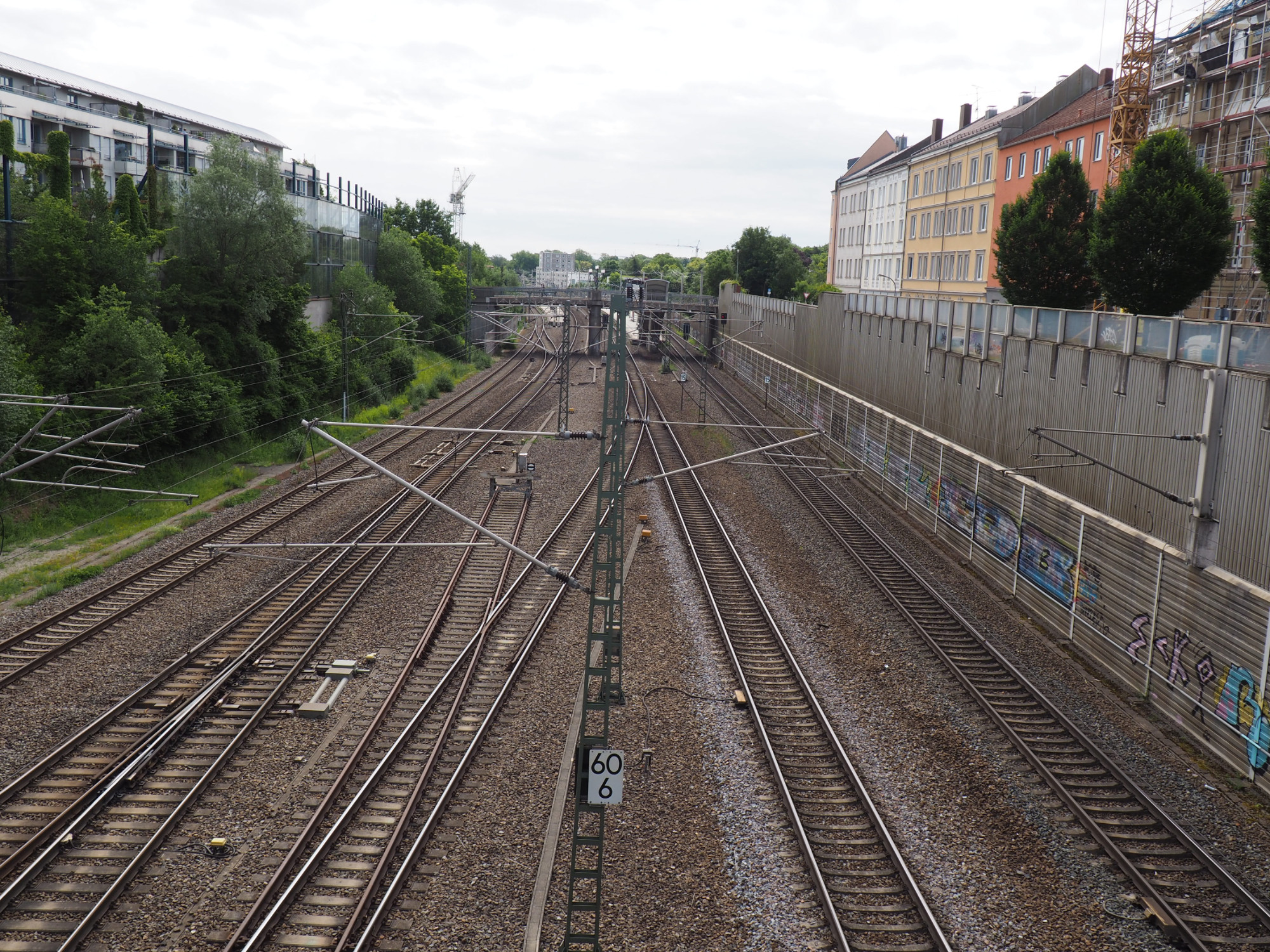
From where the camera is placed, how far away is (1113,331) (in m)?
18.5

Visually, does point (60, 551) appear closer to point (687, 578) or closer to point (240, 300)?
point (687, 578)

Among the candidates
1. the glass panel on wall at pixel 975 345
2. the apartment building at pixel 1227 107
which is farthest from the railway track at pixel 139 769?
the apartment building at pixel 1227 107

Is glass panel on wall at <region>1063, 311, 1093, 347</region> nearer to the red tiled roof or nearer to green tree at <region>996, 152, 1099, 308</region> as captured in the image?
green tree at <region>996, 152, 1099, 308</region>

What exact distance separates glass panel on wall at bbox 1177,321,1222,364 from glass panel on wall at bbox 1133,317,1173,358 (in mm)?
262

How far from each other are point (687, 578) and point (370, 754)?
884 centimetres

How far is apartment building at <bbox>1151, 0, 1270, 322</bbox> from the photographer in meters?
33.4

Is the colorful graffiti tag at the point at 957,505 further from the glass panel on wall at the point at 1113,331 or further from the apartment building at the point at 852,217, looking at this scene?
the apartment building at the point at 852,217

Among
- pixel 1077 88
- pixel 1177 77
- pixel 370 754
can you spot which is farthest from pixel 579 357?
pixel 370 754

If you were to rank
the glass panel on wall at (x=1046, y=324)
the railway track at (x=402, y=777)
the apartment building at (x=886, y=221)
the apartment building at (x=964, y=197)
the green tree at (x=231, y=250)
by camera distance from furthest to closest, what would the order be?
1. the apartment building at (x=886, y=221)
2. the apartment building at (x=964, y=197)
3. the green tree at (x=231, y=250)
4. the glass panel on wall at (x=1046, y=324)
5. the railway track at (x=402, y=777)

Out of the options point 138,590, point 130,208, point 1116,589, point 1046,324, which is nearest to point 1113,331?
point 1046,324

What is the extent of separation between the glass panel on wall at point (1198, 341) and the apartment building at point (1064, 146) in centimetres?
2479

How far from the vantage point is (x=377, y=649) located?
16.2 m

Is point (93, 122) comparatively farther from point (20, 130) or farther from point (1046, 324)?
point (1046, 324)

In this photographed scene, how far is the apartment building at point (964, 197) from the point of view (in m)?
50.6
